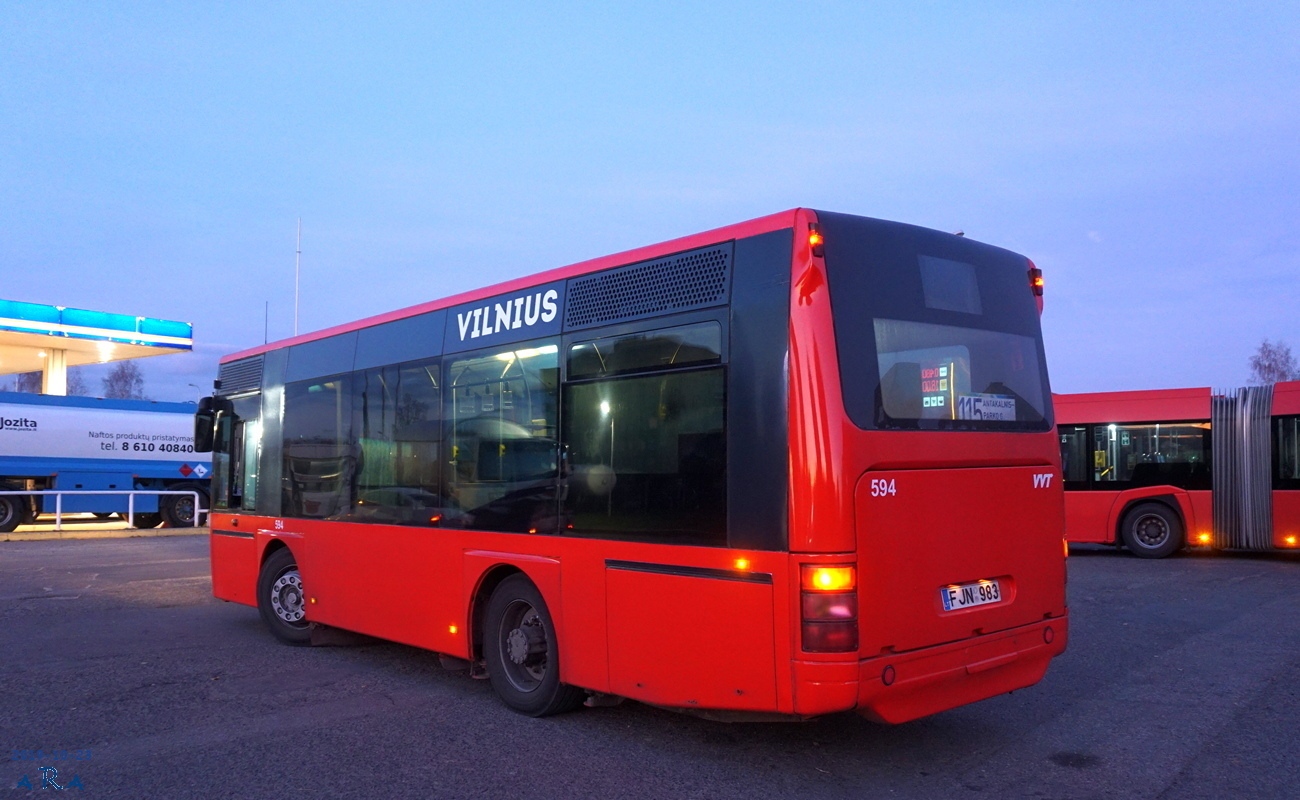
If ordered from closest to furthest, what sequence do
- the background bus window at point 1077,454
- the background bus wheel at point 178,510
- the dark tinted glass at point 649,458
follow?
1. the dark tinted glass at point 649,458
2. the background bus window at point 1077,454
3. the background bus wheel at point 178,510

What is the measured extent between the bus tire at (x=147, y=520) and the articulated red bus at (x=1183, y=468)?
24.1m

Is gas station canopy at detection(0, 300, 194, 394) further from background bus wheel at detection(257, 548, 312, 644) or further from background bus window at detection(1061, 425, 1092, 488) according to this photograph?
background bus window at detection(1061, 425, 1092, 488)

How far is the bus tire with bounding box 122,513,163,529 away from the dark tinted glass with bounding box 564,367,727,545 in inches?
1039

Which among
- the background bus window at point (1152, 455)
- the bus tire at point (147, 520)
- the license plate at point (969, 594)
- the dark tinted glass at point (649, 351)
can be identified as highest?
the dark tinted glass at point (649, 351)

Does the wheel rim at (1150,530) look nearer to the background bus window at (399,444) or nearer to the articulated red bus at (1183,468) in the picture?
the articulated red bus at (1183,468)

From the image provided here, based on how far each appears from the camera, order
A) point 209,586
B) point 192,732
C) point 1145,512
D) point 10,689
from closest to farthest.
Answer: point 192,732 < point 10,689 < point 209,586 < point 1145,512

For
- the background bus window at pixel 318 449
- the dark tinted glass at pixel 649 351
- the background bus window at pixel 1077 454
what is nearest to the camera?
the dark tinted glass at pixel 649 351

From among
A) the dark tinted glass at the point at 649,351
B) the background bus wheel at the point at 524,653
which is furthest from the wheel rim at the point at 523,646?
the dark tinted glass at the point at 649,351

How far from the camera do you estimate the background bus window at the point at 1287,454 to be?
1650 cm

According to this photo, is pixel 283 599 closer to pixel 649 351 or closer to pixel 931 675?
pixel 649 351

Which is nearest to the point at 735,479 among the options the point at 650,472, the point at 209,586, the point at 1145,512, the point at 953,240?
the point at 650,472

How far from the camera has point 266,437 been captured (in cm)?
991

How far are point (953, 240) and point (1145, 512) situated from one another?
14.2 m

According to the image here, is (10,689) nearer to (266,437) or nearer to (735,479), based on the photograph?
(266,437)
